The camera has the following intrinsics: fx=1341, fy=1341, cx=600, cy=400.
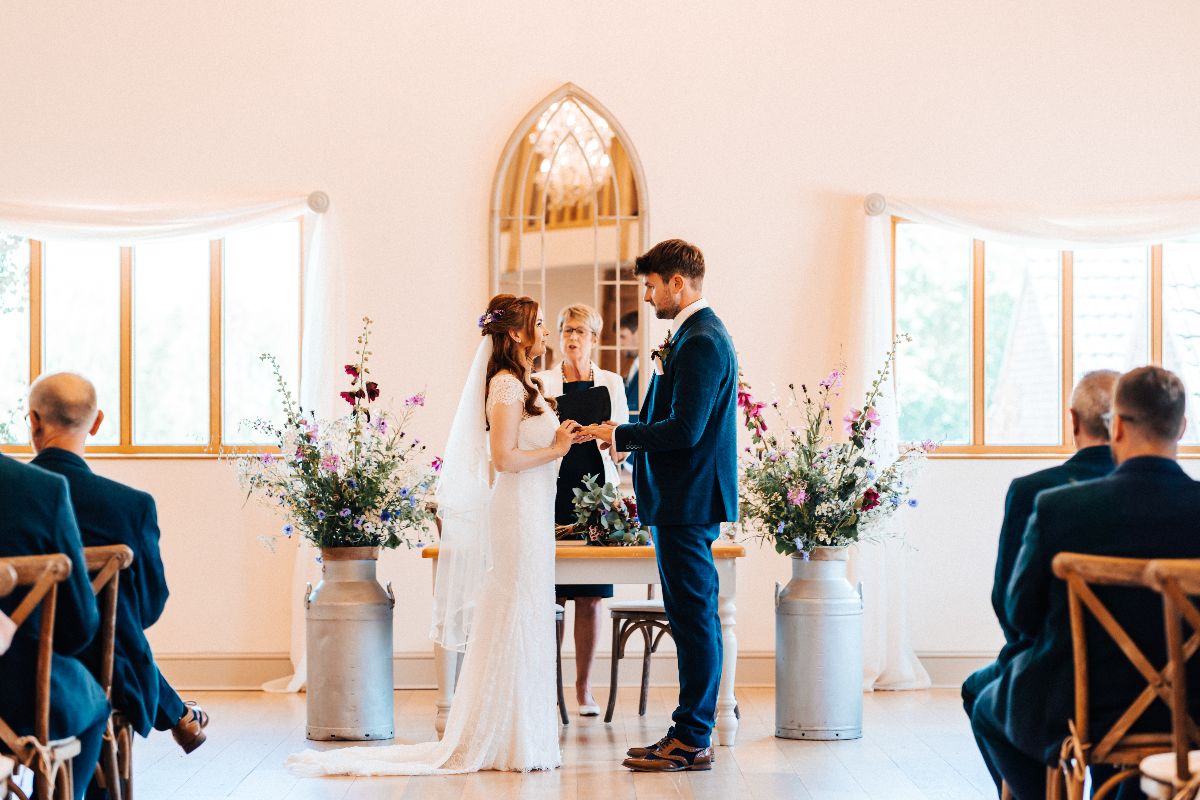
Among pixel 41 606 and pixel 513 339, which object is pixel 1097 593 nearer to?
pixel 41 606

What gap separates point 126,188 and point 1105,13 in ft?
17.1

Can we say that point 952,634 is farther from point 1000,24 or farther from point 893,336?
point 1000,24

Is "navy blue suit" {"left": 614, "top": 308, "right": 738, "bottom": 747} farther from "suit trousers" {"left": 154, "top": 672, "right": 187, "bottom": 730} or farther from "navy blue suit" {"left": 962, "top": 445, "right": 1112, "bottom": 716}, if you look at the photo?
"suit trousers" {"left": 154, "top": 672, "right": 187, "bottom": 730}

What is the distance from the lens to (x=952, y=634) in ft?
23.0

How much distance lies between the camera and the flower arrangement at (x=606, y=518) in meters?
5.33

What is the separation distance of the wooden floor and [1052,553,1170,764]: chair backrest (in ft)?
5.43

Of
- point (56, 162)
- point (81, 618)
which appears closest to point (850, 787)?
point (81, 618)

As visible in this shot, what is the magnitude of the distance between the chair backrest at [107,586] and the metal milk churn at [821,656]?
297cm

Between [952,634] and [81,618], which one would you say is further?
[952,634]

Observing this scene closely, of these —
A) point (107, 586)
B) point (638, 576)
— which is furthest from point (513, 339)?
point (107, 586)

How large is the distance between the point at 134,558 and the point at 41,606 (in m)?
0.48

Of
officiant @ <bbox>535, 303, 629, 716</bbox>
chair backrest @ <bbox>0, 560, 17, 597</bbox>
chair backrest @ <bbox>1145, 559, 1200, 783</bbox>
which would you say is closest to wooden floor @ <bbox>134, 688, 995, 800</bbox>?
officiant @ <bbox>535, 303, 629, 716</bbox>

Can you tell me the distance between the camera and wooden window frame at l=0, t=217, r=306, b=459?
7.09 meters

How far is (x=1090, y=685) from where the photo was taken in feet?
9.16
